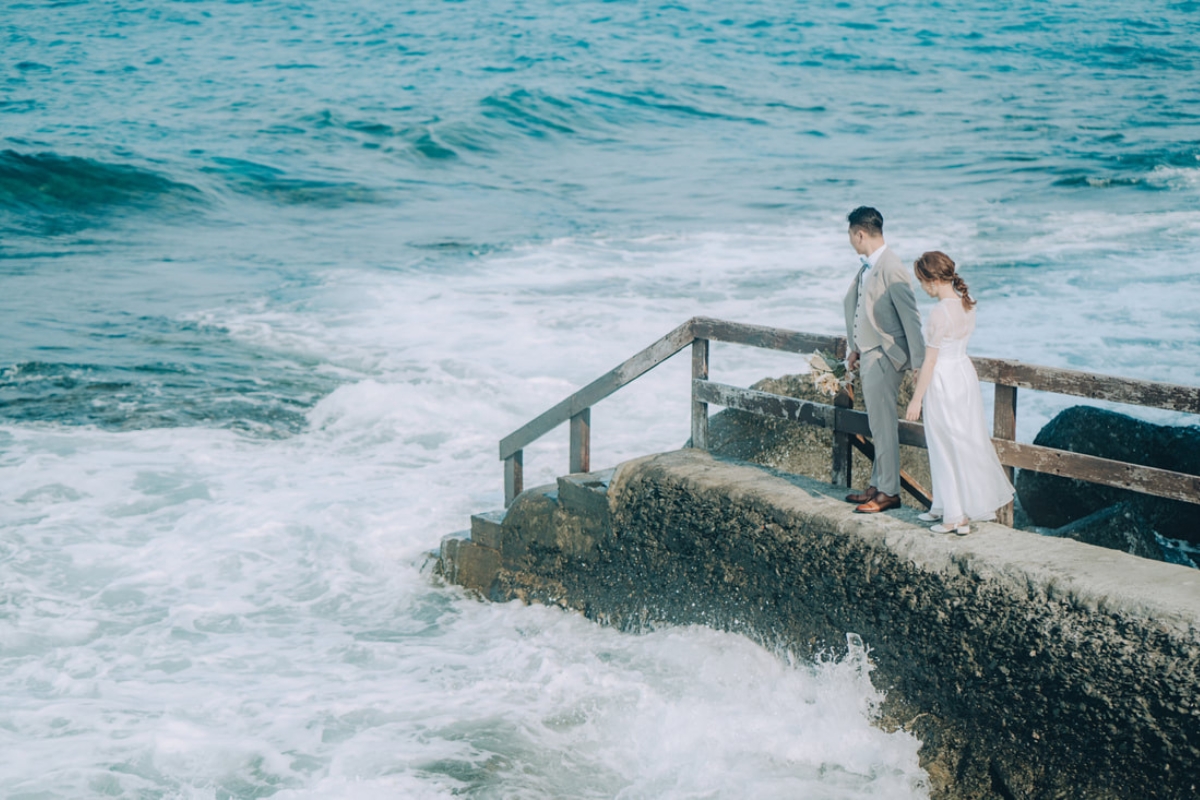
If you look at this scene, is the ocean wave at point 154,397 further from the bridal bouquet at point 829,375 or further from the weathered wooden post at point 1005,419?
the weathered wooden post at point 1005,419

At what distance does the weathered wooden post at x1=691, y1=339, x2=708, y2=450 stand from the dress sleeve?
5.58 ft

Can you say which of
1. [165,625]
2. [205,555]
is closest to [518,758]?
[165,625]

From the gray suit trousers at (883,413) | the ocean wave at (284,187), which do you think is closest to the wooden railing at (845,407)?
the gray suit trousers at (883,413)

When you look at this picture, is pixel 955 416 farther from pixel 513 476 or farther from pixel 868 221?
pixel 513 476

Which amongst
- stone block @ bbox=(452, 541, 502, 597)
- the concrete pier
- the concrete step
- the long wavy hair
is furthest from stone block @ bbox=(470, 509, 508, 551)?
the long wavy hair

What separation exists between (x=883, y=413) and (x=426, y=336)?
425 inches

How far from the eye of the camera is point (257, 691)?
717cm

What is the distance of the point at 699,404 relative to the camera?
7160 mm

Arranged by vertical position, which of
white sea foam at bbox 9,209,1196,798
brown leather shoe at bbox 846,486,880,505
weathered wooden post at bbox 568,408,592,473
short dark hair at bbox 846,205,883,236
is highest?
short dark hair at bbox 846,205,883,236

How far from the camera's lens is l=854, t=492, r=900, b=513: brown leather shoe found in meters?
5.86

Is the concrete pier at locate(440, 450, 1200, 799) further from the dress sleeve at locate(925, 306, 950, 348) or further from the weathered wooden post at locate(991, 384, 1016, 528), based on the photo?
the dress sleeve at locate(925, 306, 950, 348)

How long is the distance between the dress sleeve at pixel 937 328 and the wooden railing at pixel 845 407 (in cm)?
37

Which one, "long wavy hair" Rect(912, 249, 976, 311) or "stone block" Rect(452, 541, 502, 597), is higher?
"long wavy hair" Rect(912, 249, 976, 311)

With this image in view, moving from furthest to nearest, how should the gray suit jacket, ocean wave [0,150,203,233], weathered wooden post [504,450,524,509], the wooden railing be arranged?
ocean wave [0,150,203,233] → weathered wooden post [504,450,524,509] → the gray suit jacket → the wooden railing
